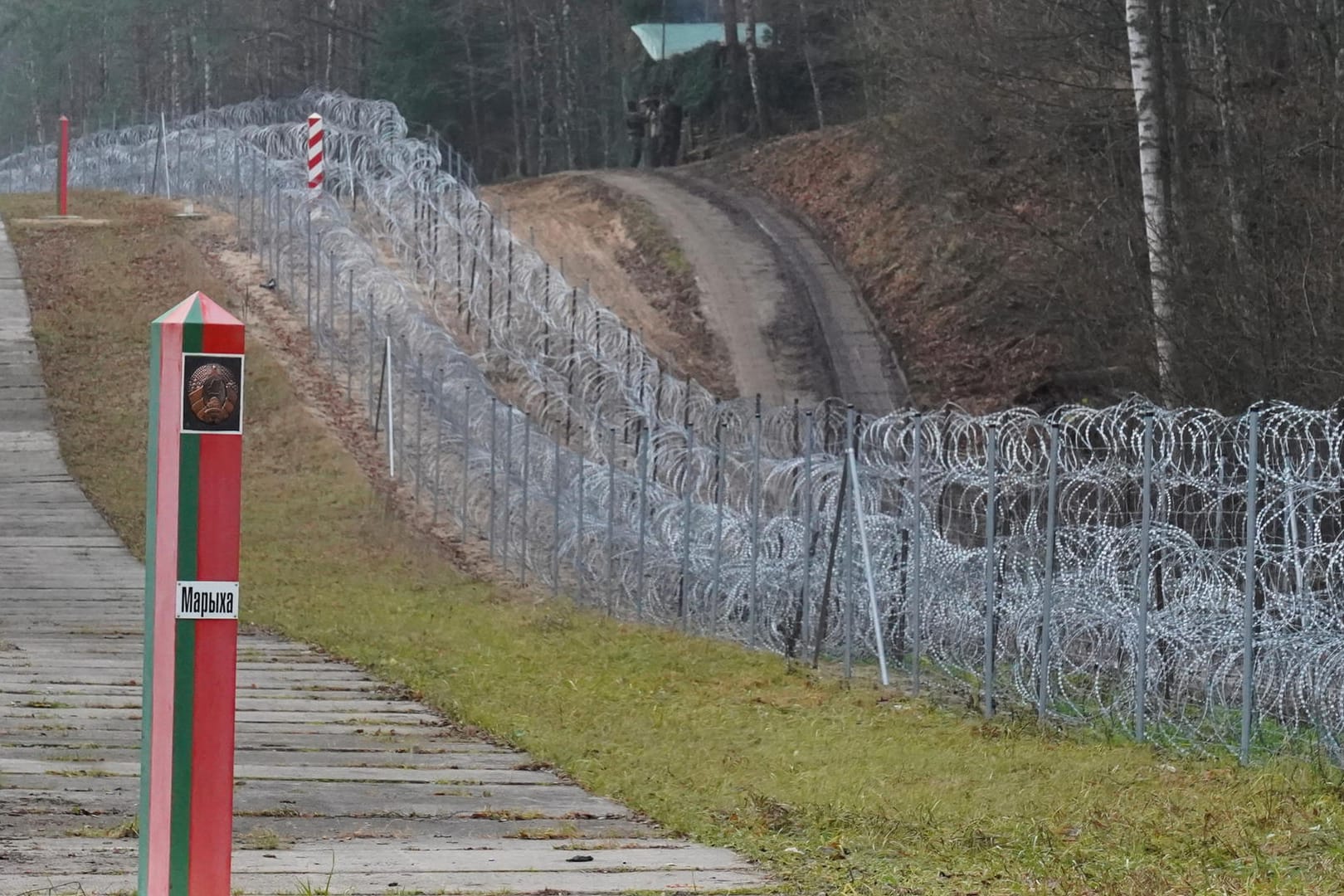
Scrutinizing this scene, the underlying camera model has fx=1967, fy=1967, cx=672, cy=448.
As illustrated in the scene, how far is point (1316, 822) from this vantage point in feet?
22.9

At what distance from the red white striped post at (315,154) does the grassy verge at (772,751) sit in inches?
421

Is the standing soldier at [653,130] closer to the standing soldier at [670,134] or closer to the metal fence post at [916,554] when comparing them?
the standing soldier at [670,134]

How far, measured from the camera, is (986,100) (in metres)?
31.0

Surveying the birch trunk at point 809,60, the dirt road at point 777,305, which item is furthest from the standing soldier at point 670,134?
the dirt road at point 777,305

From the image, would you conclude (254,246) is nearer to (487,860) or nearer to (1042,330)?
(1042,330)

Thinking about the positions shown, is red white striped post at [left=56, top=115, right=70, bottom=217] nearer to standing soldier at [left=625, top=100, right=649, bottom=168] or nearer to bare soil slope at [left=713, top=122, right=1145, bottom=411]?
bare soil slope at [left=713, top=122, right=1145, bottom=411]

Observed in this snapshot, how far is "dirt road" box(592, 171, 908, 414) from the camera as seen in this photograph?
90.6 ft

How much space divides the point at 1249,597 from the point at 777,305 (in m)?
21.8

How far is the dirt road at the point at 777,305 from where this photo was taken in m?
27.6

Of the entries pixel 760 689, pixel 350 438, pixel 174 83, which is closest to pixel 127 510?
pixel 350 438

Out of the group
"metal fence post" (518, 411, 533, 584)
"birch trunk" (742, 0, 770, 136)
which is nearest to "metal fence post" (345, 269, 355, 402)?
"metal fence post" (518, 411, 533, 584)

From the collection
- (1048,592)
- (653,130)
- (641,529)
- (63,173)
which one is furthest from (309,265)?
(653,130)

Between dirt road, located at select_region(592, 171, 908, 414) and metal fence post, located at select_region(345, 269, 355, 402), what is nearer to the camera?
metal fence post, located at select_region(345, 269, 355, 402)

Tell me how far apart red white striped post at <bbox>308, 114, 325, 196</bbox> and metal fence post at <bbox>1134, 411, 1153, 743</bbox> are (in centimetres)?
2270
